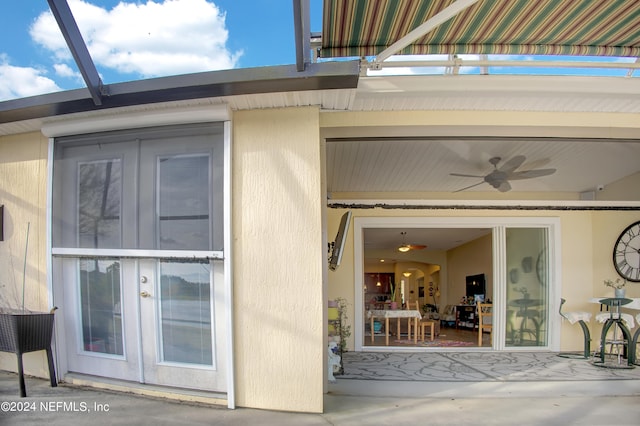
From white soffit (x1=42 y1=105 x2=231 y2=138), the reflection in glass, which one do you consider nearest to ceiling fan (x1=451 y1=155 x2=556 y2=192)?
white soffit (x1=42 y1=105 x2=231 y2=138)

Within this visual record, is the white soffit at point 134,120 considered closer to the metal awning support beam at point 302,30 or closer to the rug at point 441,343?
the metal awning support beam at point 302,30

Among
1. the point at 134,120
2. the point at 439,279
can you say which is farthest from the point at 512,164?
the point at 439,279

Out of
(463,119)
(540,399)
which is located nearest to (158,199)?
(463,119)

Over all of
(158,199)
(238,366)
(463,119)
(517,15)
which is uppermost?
(517,15)

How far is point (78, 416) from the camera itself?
11.7 ft

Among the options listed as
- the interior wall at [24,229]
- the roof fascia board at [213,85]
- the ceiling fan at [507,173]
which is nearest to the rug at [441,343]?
the ceiling fan at [507,173]

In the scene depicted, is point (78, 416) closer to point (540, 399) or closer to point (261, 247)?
point (261, 247)

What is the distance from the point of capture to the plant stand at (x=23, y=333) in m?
3.85

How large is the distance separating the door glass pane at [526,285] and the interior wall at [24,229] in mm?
6887

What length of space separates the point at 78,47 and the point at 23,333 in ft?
7.96

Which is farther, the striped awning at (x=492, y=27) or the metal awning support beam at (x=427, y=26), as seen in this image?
the striped awning at (x=492, y=27)

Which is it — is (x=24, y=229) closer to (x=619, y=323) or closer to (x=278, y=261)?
(x=278, y=261)

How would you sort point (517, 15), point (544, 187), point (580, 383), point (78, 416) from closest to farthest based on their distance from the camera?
point (517, 15) < point (78, 416) < point (580, 383) < point (544, 187)

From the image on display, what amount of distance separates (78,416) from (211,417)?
1030 millimetres
